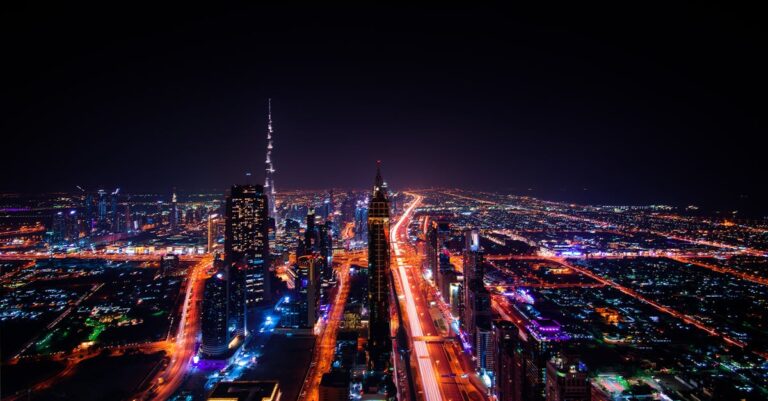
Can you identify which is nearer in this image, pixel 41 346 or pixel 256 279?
pixel 41 346

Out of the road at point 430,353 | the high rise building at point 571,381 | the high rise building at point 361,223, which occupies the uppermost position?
Answer: the high rise building at point 361,223

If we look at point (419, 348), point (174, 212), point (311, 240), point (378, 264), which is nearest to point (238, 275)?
point (378, 264)

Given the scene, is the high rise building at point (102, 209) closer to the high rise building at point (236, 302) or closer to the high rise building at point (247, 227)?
the high rise building at point (247, 227)

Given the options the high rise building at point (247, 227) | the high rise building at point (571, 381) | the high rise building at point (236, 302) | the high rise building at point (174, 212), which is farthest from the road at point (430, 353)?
the high rise building at point (174, 212)

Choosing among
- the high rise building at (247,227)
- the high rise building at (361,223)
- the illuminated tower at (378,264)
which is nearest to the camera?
the illuminated tower at (378,264)

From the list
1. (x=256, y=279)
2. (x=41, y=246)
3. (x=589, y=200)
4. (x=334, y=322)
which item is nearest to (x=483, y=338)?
(x=334, y=322)

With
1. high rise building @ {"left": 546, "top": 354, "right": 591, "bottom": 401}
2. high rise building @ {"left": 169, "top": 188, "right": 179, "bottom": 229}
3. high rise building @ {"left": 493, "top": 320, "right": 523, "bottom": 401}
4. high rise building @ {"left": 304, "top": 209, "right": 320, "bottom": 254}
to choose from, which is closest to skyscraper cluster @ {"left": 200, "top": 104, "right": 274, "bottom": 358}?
high rise building @ {"left": 304, "top": 209, "right": 320, "bottom": 254}

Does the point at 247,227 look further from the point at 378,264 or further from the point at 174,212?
the point at 174,212

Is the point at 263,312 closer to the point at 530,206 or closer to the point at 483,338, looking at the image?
the point at 483,338

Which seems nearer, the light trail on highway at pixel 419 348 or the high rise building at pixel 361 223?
the light trail on highway at pixel 419 348
